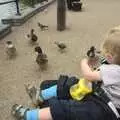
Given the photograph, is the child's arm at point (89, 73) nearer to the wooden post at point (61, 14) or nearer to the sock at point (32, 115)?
the sock at point (32, 115)

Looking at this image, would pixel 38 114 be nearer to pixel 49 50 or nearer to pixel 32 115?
pixel 32 115

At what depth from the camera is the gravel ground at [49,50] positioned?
4.30 m

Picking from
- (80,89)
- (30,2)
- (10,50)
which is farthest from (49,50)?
(30,2)

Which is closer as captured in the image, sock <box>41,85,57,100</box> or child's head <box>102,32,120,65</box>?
child's head <box>102,32,120,65</box>

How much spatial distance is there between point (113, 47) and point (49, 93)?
34.1 inches

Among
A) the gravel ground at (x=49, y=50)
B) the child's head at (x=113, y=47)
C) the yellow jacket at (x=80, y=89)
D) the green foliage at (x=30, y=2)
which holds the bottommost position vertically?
the green foliage at (x=30, y=2)

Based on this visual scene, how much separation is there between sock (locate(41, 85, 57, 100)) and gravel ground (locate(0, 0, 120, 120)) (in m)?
0.49

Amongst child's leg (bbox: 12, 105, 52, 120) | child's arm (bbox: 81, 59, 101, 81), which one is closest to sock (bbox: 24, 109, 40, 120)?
child's leg (bbox: 12, 105, 52, 120)

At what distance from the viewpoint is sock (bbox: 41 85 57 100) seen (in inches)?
128

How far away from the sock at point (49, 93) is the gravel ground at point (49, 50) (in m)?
0.49

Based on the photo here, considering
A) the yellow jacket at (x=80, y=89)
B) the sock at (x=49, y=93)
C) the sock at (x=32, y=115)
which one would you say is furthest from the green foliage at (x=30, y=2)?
the sock at (x=32, y=115)

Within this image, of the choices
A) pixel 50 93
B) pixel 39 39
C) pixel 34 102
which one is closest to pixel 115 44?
pixel 50 93

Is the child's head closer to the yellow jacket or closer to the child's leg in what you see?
the yellow jacket

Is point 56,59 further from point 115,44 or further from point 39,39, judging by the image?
point 115,44
